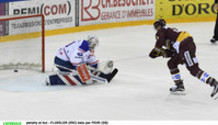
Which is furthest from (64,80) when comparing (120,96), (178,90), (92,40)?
(178,90)

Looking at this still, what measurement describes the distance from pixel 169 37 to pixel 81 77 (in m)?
1.44

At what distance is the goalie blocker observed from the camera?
26.9ft

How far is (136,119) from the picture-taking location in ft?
21.2

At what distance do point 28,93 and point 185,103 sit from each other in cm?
209

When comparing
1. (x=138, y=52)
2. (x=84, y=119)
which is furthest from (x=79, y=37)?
(x=84, y=119)

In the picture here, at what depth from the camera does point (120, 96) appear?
7664mm

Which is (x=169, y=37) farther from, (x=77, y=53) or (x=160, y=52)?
(x=77, y=53)

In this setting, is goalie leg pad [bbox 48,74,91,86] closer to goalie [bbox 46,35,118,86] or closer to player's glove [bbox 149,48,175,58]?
goalie [bbox 46,35,118,86]

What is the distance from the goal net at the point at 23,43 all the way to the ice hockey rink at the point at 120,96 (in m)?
0.15

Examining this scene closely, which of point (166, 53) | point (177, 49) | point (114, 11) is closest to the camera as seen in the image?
point (177, 49)

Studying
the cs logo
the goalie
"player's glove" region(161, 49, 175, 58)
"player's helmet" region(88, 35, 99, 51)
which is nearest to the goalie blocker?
the goalie

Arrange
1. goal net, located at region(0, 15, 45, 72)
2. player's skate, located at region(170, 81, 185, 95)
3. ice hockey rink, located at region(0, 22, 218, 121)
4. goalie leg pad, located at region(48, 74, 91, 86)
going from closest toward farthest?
ice hockey rink, located at region(0, 22, 218, 121) → player's skate, located at region(170, 81, 185, 95) → goalie leg pad, located at region(48, 74, 91, 86) → goal net, located at region(0, 15, 45, 72)

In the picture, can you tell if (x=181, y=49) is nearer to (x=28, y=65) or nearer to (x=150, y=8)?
(x=28, y=65)

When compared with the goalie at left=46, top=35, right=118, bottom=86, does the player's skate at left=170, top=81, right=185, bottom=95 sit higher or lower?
lower
